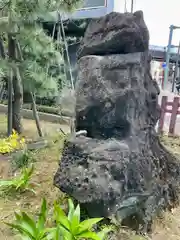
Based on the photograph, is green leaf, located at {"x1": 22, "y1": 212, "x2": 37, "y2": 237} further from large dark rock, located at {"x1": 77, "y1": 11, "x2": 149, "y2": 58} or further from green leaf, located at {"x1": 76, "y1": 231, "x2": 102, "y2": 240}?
large dark rock, located at {"x1": 77, "y1": 11, "x2": 149, "y2": 58}

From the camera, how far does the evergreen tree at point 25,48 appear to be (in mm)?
4766

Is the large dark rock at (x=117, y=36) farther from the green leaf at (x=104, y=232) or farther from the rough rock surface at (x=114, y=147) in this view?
the green leaf at (x=104, y=232)

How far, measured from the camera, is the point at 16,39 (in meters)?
5.30

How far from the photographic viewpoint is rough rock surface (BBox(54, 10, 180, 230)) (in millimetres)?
2305

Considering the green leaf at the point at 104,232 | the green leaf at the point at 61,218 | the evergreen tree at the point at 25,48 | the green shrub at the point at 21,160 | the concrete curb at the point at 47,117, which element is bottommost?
the concrete curb at the point at 47,117

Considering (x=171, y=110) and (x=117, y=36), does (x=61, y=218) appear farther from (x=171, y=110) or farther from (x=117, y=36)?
(x=171, y=110)

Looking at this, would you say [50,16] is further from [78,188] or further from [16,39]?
[78,188]

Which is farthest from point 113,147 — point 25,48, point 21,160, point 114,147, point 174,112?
point 174,112

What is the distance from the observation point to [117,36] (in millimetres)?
2752

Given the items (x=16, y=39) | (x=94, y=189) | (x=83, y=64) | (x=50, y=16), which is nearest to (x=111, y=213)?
(x=94, y=189)

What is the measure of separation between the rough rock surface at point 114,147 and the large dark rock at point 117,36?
0.28ft

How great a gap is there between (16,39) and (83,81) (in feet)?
9.96

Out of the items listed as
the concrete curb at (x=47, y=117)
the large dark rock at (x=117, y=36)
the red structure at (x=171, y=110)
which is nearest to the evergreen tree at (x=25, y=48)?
the concrete curb at (x=47, y=117)

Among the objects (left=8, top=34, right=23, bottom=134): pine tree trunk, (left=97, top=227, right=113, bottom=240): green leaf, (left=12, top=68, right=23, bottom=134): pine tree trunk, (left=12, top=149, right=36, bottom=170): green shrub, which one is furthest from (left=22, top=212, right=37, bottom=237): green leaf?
(left=12, top=68, right=23, bottom=134): pine tree trunk
